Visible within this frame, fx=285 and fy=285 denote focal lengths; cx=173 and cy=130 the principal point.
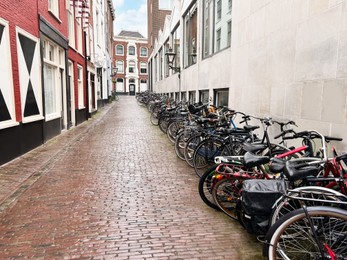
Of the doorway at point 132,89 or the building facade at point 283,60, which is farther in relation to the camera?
the doorway at point 132,89

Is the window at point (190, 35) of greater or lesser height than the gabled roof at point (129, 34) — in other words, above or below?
below

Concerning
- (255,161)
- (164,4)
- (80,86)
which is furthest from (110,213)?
(164,4)

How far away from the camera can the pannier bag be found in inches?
103

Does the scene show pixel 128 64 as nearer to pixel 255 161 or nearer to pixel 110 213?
pixel 110 213

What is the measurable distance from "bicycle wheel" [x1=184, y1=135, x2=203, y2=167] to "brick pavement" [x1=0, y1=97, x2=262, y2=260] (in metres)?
0.22

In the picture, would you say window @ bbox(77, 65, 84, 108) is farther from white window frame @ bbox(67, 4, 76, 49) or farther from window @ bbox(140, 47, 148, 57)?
window @ bbox(140, 47, 148, 57)

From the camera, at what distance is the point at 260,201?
2.63 meters

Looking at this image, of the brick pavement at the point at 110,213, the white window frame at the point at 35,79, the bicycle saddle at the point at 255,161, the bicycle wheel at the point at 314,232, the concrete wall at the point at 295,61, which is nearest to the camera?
the bicycle wheel at the point at 314,232

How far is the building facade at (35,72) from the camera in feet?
19.7

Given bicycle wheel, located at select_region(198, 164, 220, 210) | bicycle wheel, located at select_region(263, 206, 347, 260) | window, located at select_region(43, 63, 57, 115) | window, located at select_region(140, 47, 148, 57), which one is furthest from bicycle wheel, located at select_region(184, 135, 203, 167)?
window, located at select_region(140, 47, 148, 57)

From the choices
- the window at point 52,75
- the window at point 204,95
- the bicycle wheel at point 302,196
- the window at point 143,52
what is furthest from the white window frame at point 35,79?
the window at point 143,52

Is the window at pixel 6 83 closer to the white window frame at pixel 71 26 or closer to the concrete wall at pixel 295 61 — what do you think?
the concrete wall at pixel 295 61

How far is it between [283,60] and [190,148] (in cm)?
250

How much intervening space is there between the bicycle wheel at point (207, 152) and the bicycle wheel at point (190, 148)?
463mm
